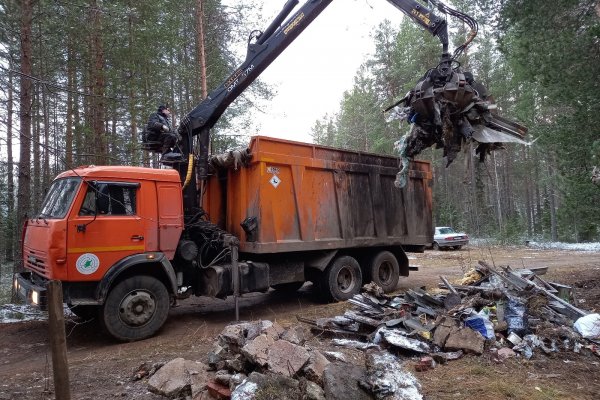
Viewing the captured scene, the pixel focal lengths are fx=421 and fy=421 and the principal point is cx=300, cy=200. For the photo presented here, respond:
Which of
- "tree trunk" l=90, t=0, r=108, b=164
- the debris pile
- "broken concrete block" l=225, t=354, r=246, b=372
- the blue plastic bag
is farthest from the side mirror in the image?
"tree trunk" l=90, t=0, r=108, b=164

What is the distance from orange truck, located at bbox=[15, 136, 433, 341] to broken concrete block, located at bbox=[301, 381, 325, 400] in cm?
357

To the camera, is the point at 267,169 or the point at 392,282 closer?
the point at 267,169

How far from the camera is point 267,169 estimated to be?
7.20m

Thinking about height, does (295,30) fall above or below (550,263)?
above

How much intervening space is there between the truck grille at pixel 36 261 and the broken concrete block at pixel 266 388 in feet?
12.7

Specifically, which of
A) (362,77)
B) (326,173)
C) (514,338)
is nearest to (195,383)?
(514,338)

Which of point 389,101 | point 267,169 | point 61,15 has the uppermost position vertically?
point 389,101

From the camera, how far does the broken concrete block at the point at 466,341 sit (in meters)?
4.93

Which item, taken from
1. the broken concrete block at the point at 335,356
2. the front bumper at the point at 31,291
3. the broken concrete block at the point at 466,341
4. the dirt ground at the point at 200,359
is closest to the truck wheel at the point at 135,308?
the dirt ground at the point at 200,359

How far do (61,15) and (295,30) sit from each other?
5.70 m

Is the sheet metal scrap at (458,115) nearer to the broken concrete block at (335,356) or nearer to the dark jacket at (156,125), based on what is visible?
the broken concrete block at (335,356)

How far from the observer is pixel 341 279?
860cm

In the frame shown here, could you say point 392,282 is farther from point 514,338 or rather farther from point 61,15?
point 61,15

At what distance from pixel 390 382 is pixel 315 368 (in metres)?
0.68
